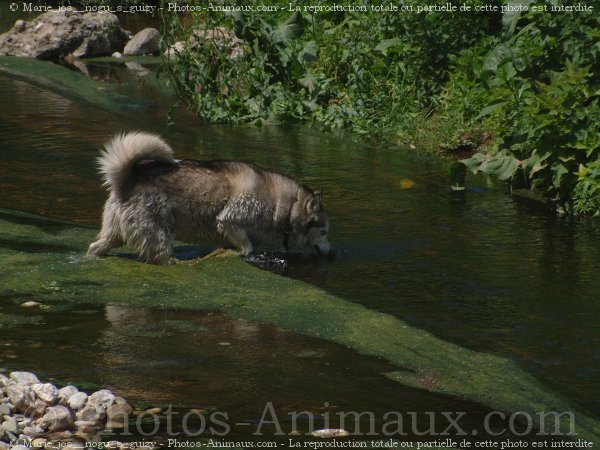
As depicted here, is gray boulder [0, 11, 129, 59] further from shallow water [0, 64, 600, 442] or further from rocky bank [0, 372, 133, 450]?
rocky bank [0, 372, 133, 450]

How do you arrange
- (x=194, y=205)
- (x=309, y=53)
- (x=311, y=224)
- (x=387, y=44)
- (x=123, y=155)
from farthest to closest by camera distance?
(x=309, y=53), (x=387, y=44), (x=311, y=224), (x=194, y=205), (x=123, y=155)

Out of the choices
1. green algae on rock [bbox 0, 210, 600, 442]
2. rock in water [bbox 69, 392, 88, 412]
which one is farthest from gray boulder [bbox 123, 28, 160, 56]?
rock in water [bbox 69, 392, 88, 412]

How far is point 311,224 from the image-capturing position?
30.8ft

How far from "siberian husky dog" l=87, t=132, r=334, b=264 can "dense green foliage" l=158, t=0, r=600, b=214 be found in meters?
3.26

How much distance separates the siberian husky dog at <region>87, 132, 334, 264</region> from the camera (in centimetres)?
832

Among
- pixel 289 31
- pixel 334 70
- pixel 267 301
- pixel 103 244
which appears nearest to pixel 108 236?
pixel 103 244

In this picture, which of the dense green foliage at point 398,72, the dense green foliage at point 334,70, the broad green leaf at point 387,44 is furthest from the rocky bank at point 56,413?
the broad green leaf at point 387,44

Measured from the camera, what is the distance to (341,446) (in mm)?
5012

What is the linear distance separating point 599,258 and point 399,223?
6.79 ft

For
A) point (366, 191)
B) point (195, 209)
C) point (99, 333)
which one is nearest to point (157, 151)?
point (195, 209)

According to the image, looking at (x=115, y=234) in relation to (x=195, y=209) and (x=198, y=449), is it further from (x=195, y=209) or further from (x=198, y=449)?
(x=198, y=449)

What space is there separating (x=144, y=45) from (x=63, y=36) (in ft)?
6.43

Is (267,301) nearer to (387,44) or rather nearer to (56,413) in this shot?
(56,413)

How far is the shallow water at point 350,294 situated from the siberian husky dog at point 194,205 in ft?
1.42
